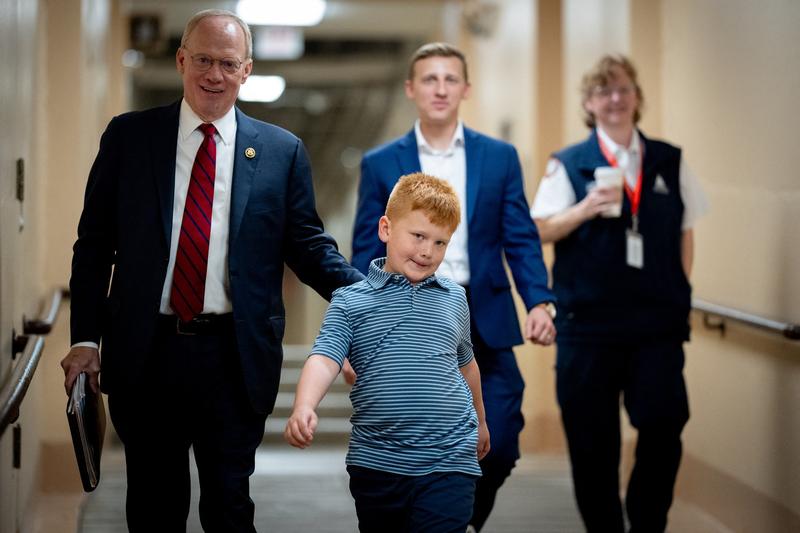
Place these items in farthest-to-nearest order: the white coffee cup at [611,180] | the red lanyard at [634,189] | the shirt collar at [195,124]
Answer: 1. the red lanyard at [634,189]
2. the white coffee cup at [611,180]
3. the shirt collar at [195,124]

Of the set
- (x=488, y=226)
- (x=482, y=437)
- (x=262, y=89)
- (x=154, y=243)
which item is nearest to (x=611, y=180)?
(x=488, y=226)

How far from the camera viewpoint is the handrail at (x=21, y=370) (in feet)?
9.09

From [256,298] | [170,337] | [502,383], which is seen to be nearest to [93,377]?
[170,337]

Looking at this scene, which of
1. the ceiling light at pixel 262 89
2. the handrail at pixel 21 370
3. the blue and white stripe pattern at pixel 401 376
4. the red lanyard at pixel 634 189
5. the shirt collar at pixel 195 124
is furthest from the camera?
the ceiling light at pixel 262 89

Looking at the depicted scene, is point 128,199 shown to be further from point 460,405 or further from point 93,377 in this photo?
point 460,405

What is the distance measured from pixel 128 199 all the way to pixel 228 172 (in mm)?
247

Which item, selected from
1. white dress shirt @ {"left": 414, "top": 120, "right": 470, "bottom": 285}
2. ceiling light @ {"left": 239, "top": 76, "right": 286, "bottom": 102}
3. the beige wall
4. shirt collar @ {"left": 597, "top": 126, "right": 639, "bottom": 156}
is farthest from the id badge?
ceiling light @ {"left": 239, "top": 76, "right": 286, "bottom": 102}

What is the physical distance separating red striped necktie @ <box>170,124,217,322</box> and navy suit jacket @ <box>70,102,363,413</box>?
0.04 m

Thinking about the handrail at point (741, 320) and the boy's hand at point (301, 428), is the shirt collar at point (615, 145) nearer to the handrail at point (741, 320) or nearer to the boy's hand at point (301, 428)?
the handrail at point (741, 320)

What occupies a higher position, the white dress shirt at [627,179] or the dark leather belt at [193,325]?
the white dress shirt at [627,179]

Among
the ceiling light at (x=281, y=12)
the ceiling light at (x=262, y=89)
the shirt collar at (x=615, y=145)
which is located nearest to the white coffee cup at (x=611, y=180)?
the shirt collar at (x=615, y=145)

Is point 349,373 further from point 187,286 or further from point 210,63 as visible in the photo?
point 210,63

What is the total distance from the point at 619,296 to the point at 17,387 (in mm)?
2106

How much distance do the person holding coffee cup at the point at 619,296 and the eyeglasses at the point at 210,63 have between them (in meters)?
1.66
